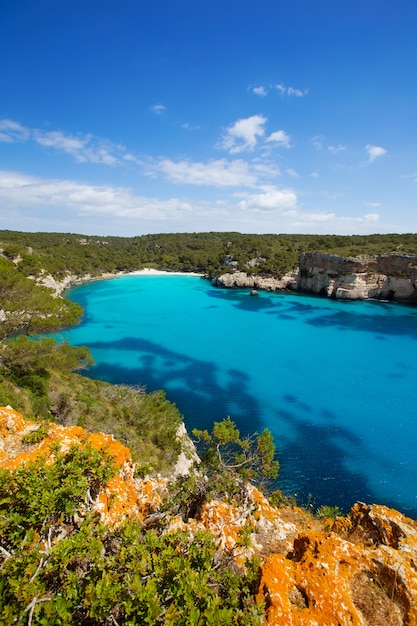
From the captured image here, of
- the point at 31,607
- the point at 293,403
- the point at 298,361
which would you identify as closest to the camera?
the point at 31,607

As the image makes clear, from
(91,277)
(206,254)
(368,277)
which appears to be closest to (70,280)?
(91,277)

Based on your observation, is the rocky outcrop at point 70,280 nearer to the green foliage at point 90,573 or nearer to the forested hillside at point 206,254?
the forested hillside at point 206,254

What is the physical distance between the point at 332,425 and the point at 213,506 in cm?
1427

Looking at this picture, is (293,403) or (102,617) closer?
(102,617)

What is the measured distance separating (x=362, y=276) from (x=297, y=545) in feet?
180

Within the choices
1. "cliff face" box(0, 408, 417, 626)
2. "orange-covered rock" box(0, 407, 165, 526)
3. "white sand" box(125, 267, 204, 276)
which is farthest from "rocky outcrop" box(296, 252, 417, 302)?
"orange-covered rock" box(0, 407, 165, 526)

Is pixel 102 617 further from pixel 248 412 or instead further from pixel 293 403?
pixel 293 403

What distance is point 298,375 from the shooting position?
80.1 ft

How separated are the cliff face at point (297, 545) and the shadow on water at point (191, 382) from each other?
1077 centimetres

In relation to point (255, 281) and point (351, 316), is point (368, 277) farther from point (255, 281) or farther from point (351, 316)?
point (255, 281)

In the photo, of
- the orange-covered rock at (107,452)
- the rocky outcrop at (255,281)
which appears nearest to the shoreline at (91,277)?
the rocky outcrop at (255,281)

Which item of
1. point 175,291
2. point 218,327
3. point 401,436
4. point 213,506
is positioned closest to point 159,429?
point 213,506

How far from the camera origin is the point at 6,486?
379cm

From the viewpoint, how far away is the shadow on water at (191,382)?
1761 centimetres
